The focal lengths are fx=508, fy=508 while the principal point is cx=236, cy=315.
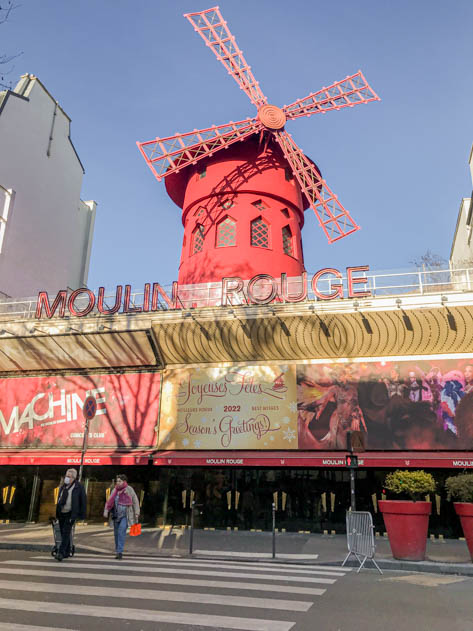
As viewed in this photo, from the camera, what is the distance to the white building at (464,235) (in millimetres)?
19667

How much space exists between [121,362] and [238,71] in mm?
11573

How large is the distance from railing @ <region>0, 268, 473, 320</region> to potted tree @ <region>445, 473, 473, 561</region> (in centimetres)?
558

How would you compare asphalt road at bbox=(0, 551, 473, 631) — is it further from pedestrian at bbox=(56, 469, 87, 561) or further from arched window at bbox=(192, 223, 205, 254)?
arched window at bbox=(192, 223, 205, 254)

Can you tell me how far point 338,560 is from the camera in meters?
7.94

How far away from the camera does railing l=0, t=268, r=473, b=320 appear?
41.0 feet

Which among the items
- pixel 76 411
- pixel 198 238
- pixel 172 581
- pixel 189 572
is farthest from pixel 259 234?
pixel 172 581

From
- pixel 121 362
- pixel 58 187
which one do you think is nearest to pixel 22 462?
pixel 121 362

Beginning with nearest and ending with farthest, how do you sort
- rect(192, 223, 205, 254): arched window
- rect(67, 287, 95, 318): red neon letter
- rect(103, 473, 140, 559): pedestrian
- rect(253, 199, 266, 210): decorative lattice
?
rect(103, 473, 140, 559): pedestrian < rect(67, 287, 95, 318): red neon letter < rect(253, 199, 266, 210): decorative lattice < rect(192, 223, 205, 254): arched window

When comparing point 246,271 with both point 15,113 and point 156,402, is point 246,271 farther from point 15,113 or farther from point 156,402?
point 15,113

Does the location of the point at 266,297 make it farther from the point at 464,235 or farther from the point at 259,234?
the point at 464,235

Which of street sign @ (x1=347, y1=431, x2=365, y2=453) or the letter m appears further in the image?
the letter m

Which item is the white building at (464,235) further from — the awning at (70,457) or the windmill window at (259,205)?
the awning at (70,457)

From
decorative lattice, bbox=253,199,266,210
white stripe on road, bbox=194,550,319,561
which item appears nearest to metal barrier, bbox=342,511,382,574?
white stripe on road, bbox=194,550,319,561

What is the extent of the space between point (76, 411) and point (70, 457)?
1363mm
